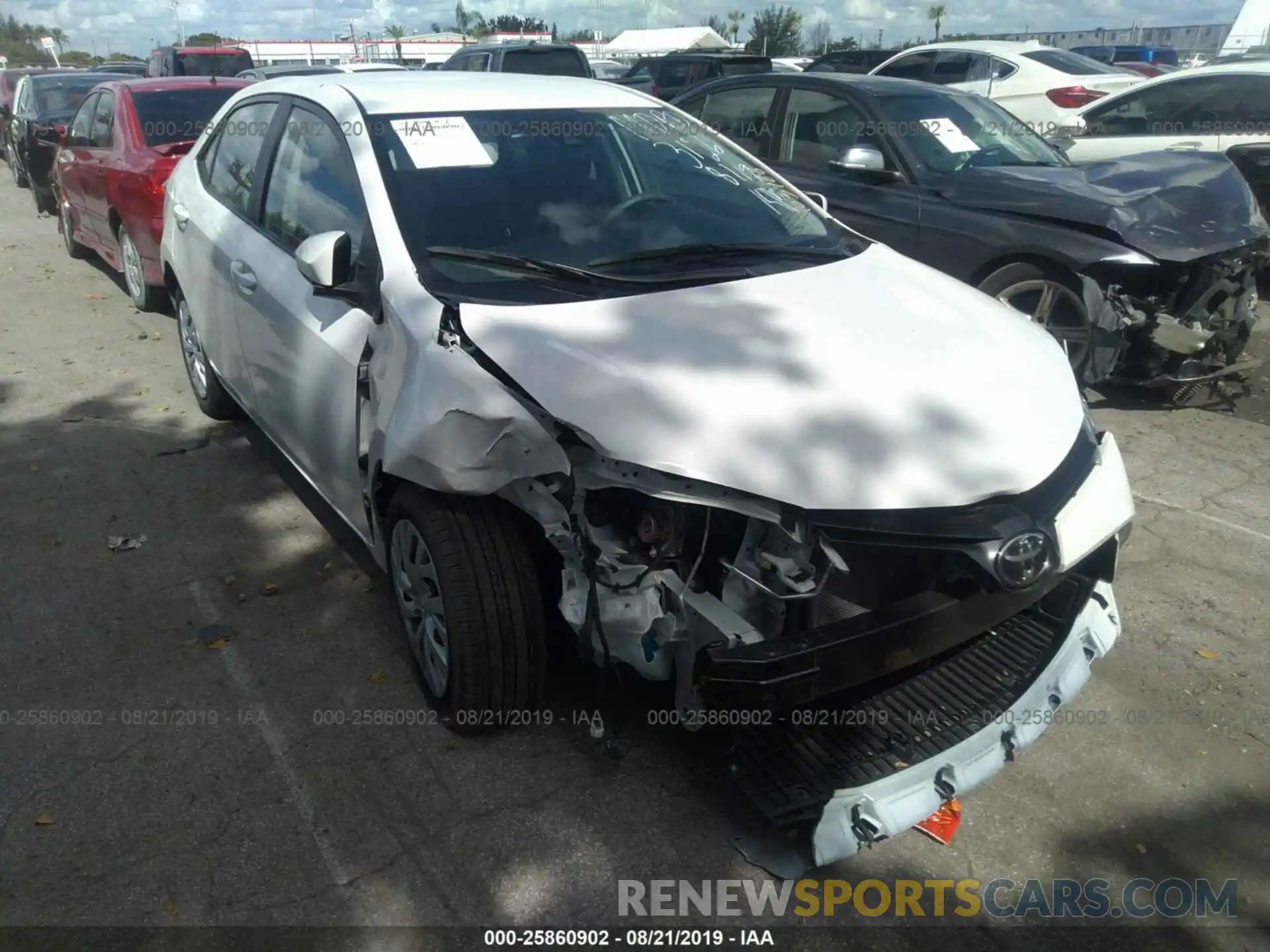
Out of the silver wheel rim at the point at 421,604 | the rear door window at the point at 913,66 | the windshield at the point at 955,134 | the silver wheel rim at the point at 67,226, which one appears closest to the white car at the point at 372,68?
the silver wheel rim at the point at 421,604

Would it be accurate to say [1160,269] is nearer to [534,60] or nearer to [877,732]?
[877,732]

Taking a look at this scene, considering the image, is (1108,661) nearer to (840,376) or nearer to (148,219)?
(840,376)

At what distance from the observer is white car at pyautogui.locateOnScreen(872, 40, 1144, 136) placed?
34.3 ft

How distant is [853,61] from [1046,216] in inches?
464

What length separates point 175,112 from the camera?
7258mm

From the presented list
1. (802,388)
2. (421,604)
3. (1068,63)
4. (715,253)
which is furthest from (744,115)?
(1068,63)

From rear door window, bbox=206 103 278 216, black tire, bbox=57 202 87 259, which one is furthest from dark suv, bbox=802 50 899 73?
rear door window, bbox=206 103 278 216

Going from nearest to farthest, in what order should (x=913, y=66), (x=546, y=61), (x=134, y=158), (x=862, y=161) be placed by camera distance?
(x=862, y=161) < (x=134, y=158) < (x=913, y=66) < (x=546, y=61)

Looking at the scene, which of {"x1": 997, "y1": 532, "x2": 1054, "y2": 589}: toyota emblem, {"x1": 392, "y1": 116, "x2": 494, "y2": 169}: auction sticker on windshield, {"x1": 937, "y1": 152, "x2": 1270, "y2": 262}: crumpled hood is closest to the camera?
{"x1": 997, "y1": 532, "x2": 1054, "y2": 589}: toyota emblem

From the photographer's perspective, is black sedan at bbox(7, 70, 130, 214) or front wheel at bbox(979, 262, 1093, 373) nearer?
front wheel at bbox(979, 262, 1093, 373)

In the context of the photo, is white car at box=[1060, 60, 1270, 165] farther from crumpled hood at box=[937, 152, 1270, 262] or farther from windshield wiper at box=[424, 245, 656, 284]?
windshield wiper at box=[424, 245, 656, 284]

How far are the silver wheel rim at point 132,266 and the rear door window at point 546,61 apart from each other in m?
8.11

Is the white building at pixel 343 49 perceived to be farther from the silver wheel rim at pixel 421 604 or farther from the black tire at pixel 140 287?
the silver wheel rim at pixel 421 604

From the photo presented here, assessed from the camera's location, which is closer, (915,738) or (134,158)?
(915,738)
